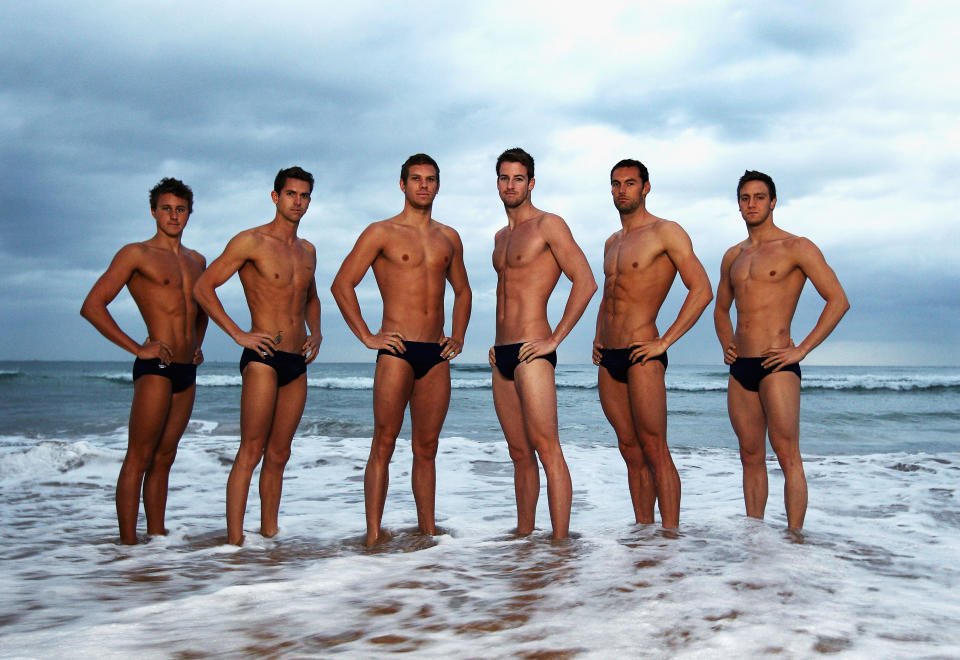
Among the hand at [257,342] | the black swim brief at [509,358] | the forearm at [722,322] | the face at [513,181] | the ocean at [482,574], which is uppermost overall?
the face at [513,181]

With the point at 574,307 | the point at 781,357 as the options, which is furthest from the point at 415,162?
the point at 781,357

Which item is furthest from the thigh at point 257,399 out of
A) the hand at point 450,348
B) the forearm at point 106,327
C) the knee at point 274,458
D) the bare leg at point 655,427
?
the bare leg at point 655,427

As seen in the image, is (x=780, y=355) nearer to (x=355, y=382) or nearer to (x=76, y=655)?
(x=76, y=655)

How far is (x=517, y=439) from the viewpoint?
204 inches

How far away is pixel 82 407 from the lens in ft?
71.9

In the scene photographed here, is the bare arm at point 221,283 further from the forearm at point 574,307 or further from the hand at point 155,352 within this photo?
the forearm at point 574,307

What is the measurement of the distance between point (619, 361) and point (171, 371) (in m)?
3.30

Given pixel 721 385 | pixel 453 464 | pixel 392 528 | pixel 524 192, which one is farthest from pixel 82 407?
pixel 721 385

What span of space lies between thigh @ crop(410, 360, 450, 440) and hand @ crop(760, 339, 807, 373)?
2.31 metres

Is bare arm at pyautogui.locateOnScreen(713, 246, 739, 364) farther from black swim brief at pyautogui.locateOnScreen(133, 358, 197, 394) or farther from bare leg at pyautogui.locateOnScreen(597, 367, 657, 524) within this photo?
black swim brief at pyautogui.locateOnScreen(133, 358, 197, 394)

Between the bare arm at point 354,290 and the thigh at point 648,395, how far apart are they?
1.65 meters

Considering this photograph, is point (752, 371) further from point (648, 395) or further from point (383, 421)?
point (383, 421)

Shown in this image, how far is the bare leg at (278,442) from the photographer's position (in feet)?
17.7

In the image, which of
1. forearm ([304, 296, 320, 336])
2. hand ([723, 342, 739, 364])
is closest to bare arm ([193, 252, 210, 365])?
forearm ([304, 296, 320, 336])
